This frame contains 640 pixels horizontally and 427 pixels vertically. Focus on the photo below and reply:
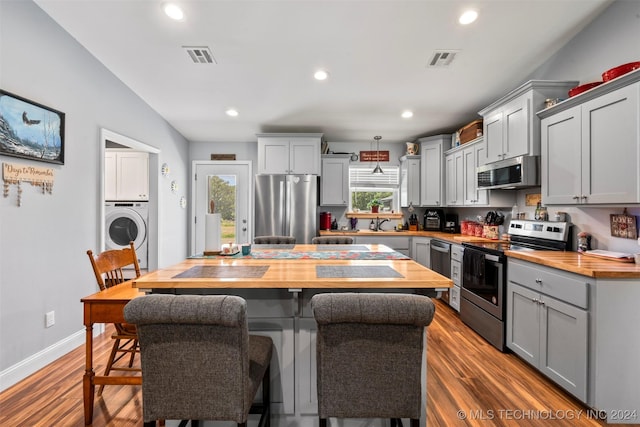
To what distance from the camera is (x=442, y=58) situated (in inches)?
110

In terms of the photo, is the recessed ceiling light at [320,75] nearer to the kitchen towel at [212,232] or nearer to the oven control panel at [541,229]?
the kitchen towel at [212,232]

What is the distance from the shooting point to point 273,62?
2926 mm

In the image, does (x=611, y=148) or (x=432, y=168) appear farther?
(x=432, y=168)

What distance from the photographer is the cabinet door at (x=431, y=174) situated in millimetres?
4637

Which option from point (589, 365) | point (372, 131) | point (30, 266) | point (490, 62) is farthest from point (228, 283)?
point (372, 131)

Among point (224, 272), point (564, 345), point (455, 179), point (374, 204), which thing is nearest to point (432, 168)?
point (455, 179)

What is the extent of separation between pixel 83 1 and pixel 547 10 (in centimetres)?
355

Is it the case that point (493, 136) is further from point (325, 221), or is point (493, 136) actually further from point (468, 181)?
point (325, 221)

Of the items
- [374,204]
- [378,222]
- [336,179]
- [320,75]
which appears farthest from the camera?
[374,204]

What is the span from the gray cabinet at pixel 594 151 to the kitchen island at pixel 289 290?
1.54 metres

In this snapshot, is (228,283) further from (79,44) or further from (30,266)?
(79,44)

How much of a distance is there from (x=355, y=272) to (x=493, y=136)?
2678mm

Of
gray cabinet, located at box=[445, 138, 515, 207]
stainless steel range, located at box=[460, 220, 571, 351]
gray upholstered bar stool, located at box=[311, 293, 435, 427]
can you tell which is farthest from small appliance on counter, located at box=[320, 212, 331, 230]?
gray upholstered bar stool, located at box=[311, 293, 435, 427]

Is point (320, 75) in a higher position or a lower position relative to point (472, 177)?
higher
